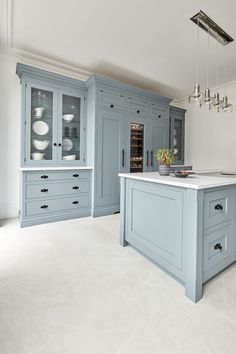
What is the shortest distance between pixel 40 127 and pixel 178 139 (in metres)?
3.33

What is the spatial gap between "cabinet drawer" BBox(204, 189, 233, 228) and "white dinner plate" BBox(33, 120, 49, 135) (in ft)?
8.69

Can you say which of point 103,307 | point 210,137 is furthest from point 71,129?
point 210,137

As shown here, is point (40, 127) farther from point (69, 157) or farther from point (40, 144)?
point (69, 157)

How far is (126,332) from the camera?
3.65ft

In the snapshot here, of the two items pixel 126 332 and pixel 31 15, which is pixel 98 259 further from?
pixel 31 15

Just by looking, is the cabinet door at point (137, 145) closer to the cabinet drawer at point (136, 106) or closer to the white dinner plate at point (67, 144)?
the cabinet drawer at point (136, 106)

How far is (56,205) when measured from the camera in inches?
121

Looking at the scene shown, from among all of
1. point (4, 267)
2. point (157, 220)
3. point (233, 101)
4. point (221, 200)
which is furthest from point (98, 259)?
point (233, 101)

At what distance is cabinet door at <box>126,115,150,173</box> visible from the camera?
3670 mm

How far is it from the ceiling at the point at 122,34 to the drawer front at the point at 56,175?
6.28 feet

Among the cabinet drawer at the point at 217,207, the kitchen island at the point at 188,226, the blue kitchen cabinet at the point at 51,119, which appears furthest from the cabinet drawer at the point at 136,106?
the cabinet drawer at the point at 217,207

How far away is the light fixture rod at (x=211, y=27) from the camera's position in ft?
7.33

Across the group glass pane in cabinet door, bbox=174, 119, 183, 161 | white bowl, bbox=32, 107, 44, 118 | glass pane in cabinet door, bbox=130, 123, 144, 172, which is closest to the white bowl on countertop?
white bowl, bbox=32, 107, 44, 118

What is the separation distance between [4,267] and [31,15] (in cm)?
284
